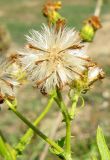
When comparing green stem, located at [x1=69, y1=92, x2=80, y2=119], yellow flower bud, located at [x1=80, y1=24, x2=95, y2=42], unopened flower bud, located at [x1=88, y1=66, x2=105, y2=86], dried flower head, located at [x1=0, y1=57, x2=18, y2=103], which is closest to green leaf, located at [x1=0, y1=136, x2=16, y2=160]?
dried flower head, located at [x1=0, y1=57, x2=18, y2=103]

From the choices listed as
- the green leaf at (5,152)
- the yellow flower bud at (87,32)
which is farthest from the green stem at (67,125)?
the yellow flower bud at (87,32)

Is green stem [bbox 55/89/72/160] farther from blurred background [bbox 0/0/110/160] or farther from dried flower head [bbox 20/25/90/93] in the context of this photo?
blurred background [bbox 0/0/110/160]

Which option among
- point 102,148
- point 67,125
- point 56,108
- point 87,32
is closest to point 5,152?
point 67,125

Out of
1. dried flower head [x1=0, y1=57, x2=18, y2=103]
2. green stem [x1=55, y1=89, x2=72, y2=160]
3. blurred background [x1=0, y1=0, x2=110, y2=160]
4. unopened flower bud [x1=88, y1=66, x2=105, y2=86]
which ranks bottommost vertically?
blurred background [x1=0, y1=0, x2=110, y2=160]

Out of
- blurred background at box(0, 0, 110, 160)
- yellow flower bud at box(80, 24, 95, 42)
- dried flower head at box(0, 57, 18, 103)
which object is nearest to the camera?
dried flower head at box(0, 57, 18, 103)

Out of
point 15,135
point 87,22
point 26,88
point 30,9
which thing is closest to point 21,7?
point 30,9

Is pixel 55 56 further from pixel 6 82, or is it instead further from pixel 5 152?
pixel 5 152

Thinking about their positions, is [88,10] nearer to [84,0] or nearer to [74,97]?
[84,0]
